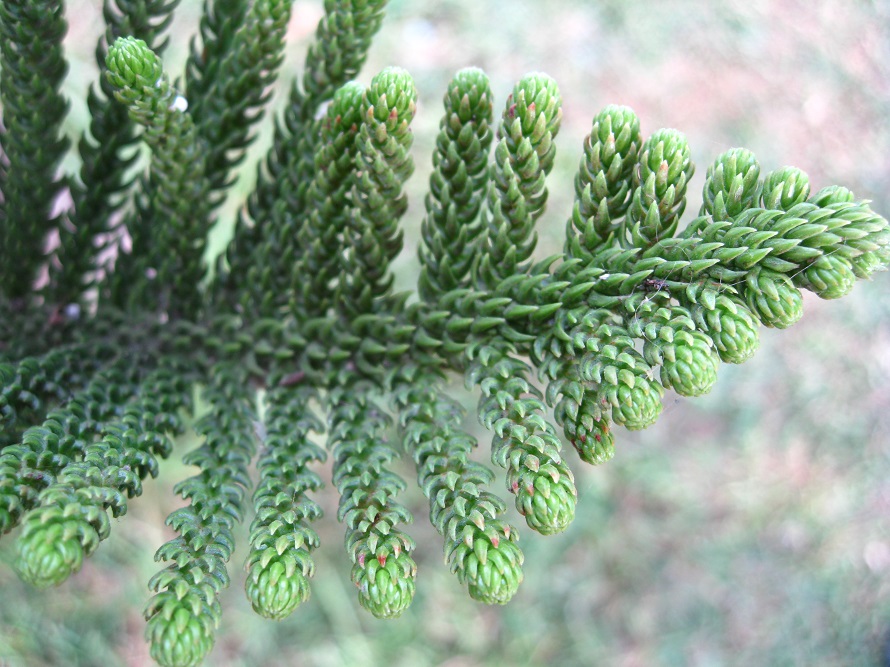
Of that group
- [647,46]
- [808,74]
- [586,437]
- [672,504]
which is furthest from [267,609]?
[808,74]

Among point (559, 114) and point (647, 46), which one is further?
point (647, 46)

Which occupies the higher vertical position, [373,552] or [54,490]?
[54,490]

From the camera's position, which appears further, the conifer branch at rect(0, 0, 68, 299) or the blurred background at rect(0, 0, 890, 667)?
the blurred background at rect(0, 0, 890, 667)

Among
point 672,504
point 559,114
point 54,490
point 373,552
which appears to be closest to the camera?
point 54,490

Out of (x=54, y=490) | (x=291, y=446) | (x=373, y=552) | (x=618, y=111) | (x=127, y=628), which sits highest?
(x=618, y=111)

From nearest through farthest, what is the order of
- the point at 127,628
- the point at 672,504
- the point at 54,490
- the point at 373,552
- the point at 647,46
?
1. the point at 54,490
2. the point at 373,552
3. the point at 127,628
4. the point at 672,504
5. the point at 647,46

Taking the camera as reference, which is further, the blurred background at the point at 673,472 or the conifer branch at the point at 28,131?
the blurred background at the point at 673,472

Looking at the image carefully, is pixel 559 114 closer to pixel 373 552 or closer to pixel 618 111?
pixel 618 111
